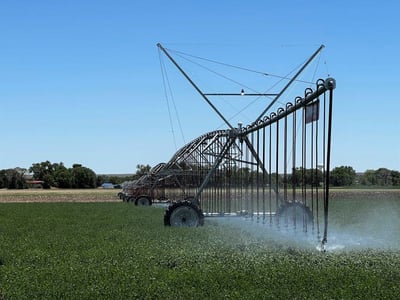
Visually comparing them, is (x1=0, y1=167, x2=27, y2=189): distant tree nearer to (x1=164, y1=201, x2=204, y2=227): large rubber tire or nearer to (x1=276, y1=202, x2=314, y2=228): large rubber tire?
(x1=164, y1=201, x2=204, y2=227): large rubber tire

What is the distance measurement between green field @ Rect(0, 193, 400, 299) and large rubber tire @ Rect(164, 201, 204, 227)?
2.38 meters

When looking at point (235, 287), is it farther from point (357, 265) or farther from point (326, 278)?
point (357, 265)

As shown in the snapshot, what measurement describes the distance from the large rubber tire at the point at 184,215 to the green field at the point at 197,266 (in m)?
2.38

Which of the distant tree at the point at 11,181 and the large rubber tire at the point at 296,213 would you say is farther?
the distant tree at the point at 11,181

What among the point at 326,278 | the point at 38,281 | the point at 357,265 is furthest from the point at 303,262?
the point at 38,281

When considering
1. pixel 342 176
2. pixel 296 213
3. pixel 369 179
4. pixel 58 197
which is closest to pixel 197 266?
pixel 296 213

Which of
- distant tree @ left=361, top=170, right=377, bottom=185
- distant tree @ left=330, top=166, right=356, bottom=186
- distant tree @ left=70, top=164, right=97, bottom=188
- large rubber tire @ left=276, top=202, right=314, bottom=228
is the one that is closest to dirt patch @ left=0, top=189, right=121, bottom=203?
distant tree @ left=330, top=166, right=356, bottom=186

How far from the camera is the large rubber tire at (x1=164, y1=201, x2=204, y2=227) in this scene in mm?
23516

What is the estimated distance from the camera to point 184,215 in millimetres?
23609

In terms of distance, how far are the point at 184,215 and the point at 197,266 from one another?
33.9ft

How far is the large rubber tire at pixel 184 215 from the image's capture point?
77.2 feet

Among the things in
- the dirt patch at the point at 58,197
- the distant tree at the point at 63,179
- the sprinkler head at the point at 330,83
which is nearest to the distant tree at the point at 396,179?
the dirt patch at the point at 58,197

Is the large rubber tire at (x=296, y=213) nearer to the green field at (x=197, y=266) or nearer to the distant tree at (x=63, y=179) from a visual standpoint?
the green field at (x=197, y=266)

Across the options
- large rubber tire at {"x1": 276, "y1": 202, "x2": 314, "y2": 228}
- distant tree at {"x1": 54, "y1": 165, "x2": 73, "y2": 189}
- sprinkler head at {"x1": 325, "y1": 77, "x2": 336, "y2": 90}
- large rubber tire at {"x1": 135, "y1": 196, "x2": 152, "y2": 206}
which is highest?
sprinkler head at {"x1": 325, "y1": 77, "x2": 336, "y2": 90}
